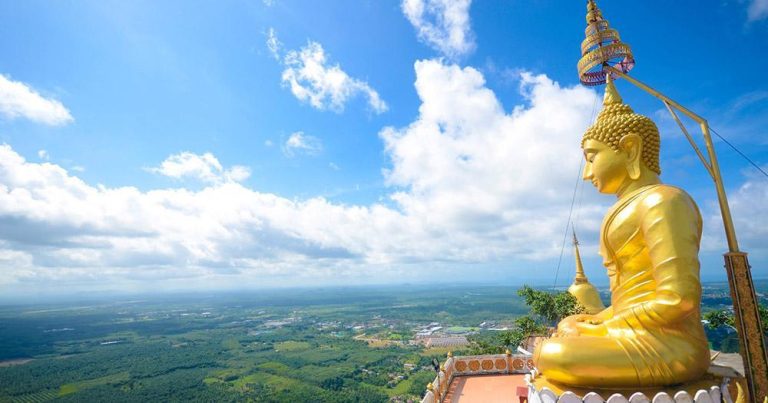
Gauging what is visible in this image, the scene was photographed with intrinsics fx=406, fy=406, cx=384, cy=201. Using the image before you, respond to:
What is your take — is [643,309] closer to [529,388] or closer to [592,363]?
[592,363]

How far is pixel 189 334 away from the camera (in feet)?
371

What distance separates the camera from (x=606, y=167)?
20.8ft

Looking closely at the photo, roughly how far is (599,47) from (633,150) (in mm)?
3027

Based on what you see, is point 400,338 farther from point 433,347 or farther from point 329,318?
point 329,318

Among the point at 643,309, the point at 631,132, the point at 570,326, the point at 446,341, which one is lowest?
the point at 446,341

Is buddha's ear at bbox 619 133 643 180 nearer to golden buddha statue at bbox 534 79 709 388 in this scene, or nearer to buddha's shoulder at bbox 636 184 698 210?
golden buddha statue at bbox 534 79 709 388

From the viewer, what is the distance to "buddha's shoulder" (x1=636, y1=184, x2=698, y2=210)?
529cm

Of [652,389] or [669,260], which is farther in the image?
[669,260]

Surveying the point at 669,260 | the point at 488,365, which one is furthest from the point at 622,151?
the point at 488,365

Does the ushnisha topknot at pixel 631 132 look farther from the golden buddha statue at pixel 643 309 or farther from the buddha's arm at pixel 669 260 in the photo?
the buddha's arm at pixel 669 260

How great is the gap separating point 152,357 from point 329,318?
7070 cm

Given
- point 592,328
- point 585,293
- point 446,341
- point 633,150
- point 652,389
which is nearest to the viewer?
point 652,389

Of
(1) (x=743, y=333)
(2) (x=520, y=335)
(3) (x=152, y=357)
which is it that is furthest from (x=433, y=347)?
(1) (x=743, y=333)

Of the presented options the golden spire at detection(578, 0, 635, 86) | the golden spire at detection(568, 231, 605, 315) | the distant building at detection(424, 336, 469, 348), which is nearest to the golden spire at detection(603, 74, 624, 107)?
the golden spire at detection(578, 0, 635, 86)
